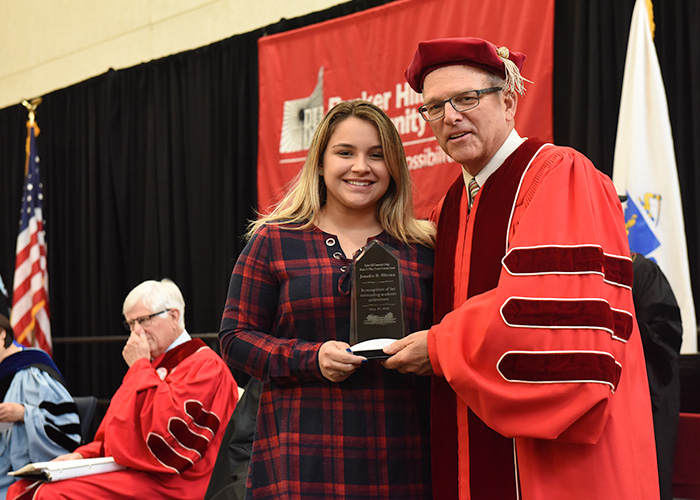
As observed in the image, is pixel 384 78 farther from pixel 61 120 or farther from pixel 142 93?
pixel 61 120

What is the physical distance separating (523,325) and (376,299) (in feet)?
1.37

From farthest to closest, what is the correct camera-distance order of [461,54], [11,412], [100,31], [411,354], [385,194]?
[100,31]
[11,412]
[385,194]
[461,54]
[411,354]

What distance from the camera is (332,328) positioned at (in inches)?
81.9

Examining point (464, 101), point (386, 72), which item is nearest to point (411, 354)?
point (464, 101)

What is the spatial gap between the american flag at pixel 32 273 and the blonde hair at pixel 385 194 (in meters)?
6.20

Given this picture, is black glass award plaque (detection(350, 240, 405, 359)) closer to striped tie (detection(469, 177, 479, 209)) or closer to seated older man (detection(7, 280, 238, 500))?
striped tie (detection(469, 177, 479, 209))

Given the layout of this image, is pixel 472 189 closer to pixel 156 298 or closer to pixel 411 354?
pixel 411 354

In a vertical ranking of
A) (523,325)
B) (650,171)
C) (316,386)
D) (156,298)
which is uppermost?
(650,171)

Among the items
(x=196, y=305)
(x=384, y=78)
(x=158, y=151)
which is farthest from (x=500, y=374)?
(x=158, y=151)

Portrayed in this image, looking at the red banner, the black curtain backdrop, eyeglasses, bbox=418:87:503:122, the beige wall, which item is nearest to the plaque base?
eyeglasses, bbox=418:87:503:122

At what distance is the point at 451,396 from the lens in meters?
1.96

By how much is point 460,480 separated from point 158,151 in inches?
253

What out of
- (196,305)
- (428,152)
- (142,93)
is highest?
(142,93)

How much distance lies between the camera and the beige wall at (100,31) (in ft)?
24.0
